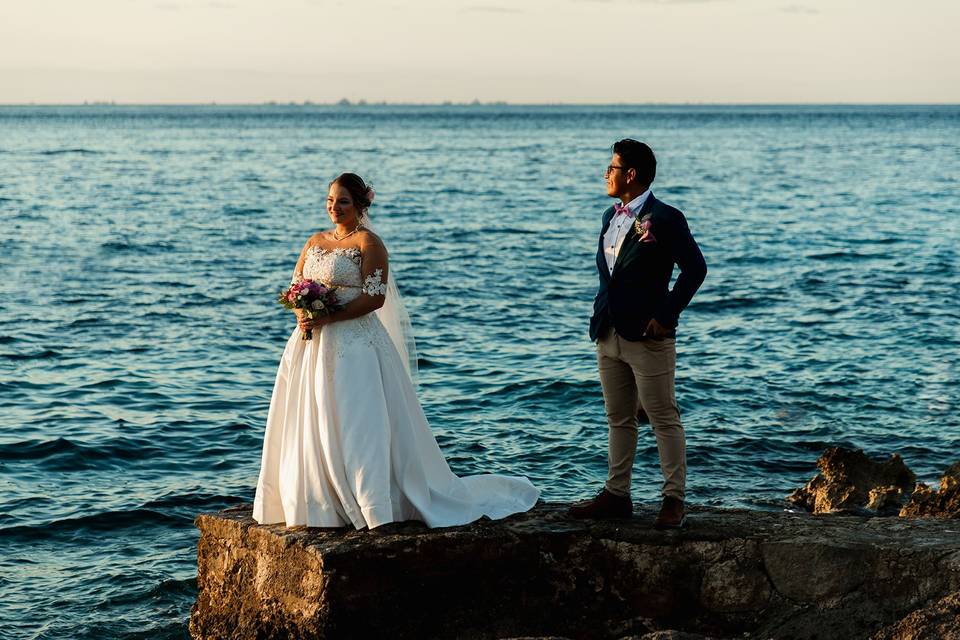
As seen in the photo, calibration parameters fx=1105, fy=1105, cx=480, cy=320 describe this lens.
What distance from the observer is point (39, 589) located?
9258mm

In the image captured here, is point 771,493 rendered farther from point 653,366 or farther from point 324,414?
point 324,414

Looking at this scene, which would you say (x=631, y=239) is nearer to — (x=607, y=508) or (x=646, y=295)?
(x=646, y=295)

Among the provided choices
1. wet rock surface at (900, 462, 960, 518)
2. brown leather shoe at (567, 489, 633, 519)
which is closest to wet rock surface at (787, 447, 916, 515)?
wet rock surface at (900, 462, 960, 518)

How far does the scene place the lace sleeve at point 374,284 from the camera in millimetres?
7031

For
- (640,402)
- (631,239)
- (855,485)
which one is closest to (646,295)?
(631,239)

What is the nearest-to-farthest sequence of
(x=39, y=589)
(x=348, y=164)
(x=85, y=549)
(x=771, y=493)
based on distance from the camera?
(x=39, y=589) → (x=85, y=549) → (x=771, y=493) → (x=348, y=164)

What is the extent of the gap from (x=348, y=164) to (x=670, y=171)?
61.8 ft

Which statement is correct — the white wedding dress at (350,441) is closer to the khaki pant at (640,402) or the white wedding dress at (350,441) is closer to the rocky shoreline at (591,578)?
the rocky shoreline at (591,578)

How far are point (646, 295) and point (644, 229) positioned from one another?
40 centimetres

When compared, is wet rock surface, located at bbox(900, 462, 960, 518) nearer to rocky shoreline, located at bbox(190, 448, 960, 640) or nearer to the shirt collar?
rocky shoreline, located at bbox(190, 448, 960, 640)

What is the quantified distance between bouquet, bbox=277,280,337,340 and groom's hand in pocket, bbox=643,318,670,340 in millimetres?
1959

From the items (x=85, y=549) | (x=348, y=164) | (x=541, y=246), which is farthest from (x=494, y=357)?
(x=348, y=164)

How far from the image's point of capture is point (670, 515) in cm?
684

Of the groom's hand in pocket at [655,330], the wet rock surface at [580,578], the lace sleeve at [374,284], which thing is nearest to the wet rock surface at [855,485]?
the wet rock surface at [580,578]
